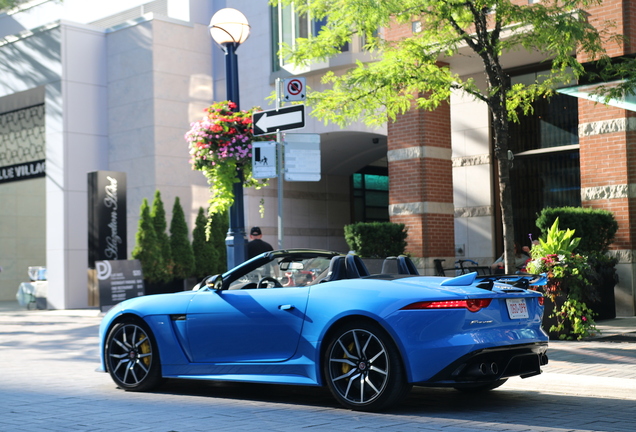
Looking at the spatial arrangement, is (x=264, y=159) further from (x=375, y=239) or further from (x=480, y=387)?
(x=375, y=239)

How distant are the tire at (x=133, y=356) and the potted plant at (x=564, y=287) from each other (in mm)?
5942

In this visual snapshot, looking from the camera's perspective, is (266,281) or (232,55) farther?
(232,55)

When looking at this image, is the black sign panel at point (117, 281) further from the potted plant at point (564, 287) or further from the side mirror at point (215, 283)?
the side mirror at point (215, 283)

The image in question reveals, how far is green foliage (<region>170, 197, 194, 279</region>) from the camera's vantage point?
24.2m

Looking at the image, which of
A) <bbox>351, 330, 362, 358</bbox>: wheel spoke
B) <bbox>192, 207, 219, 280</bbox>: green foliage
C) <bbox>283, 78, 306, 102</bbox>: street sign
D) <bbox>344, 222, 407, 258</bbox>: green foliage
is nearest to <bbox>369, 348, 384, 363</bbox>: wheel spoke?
<bbox>351, 330, 362, 358</bbox>: wheel spoke

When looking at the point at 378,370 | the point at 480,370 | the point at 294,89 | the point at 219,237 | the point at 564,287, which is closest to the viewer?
the point at 480,370

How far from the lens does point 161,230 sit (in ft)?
78.4

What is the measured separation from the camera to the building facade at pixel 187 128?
19.4 metres

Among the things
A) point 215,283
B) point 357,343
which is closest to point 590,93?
point 215,283

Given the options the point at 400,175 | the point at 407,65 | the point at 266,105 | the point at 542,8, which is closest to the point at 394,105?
the point at 407,65

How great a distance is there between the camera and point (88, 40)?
25578mm

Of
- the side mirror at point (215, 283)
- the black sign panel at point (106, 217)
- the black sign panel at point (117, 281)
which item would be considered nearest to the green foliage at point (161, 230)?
the black sign panel at point (106, 217)

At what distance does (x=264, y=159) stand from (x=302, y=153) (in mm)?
477

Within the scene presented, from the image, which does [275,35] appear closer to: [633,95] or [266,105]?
[266,105]
